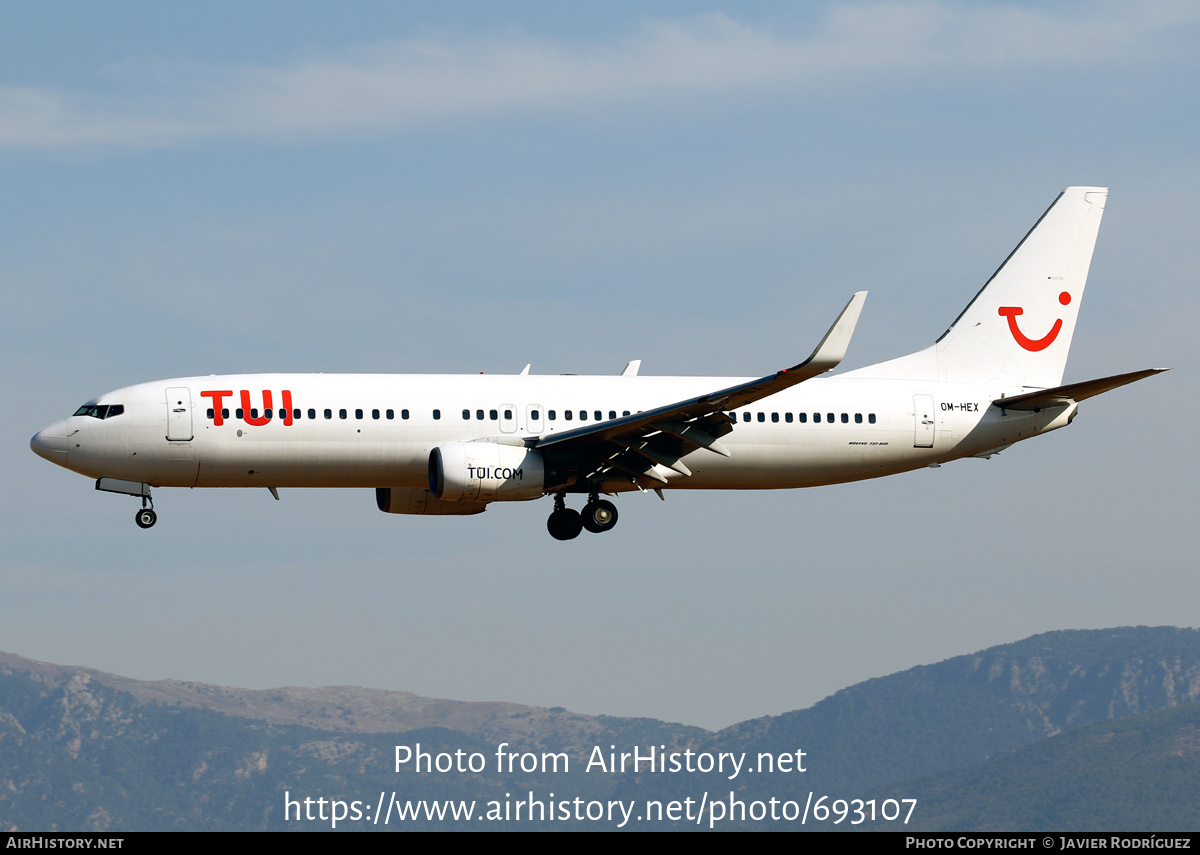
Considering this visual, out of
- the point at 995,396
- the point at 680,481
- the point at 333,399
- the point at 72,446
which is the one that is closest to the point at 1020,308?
the point at 995,396

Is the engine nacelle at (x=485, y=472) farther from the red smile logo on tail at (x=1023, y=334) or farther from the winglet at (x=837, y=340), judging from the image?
the red smile logo on tail at (x=1023, y=334)

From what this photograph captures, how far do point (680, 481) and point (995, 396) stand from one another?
12033 millimetres

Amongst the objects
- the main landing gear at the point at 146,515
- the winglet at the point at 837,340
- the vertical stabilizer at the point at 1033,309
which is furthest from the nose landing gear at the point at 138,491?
the vertical stabilizer at the point at 1033,309

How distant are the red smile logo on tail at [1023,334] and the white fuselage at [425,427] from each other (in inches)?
143

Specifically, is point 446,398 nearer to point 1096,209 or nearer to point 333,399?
point 333,399

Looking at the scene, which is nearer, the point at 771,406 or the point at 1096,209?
the point at 771,406

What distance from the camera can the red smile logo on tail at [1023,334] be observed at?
179 feet

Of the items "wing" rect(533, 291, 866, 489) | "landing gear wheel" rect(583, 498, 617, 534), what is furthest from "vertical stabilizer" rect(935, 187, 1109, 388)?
"landing gear wheel" rect(583, 498, 617, 534)

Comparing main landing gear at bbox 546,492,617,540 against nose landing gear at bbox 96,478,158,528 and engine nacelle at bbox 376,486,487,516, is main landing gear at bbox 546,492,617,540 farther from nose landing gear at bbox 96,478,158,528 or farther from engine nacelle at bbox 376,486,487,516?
nose landing gear at bbox 96,478,158,528

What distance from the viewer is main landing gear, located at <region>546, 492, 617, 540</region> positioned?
49.7 metres

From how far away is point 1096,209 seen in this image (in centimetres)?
5628
